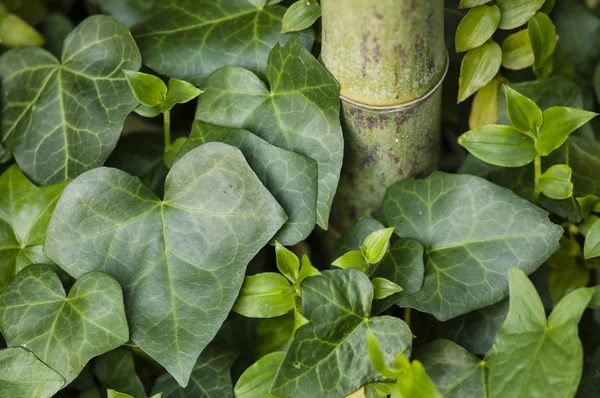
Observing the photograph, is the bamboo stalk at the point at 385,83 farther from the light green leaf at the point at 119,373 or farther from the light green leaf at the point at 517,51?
the light green leaf at the point at 119,373

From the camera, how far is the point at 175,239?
847mm

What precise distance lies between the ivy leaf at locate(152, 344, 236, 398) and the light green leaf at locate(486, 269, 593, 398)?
360 millimetres

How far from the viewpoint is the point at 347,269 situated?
81cm

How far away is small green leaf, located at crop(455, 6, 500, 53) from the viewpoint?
34.0 inches

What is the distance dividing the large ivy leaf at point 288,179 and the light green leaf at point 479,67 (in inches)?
9.6

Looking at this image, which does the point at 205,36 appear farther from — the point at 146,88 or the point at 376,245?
the point at 376,245

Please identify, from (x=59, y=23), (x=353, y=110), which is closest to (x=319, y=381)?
(x=353, y=110)

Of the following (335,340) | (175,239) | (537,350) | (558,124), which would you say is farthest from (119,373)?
(558,124)

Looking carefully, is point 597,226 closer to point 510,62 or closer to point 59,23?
point 510,62

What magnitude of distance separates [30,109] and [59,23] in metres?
0.22

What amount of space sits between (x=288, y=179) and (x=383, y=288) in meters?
0.18

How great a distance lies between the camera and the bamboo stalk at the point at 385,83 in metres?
0.76

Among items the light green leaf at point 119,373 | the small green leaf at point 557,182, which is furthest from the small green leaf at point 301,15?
the light green leaf at point 119,373

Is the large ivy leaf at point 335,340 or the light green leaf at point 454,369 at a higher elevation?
the large ivy leaf at point 335,340
